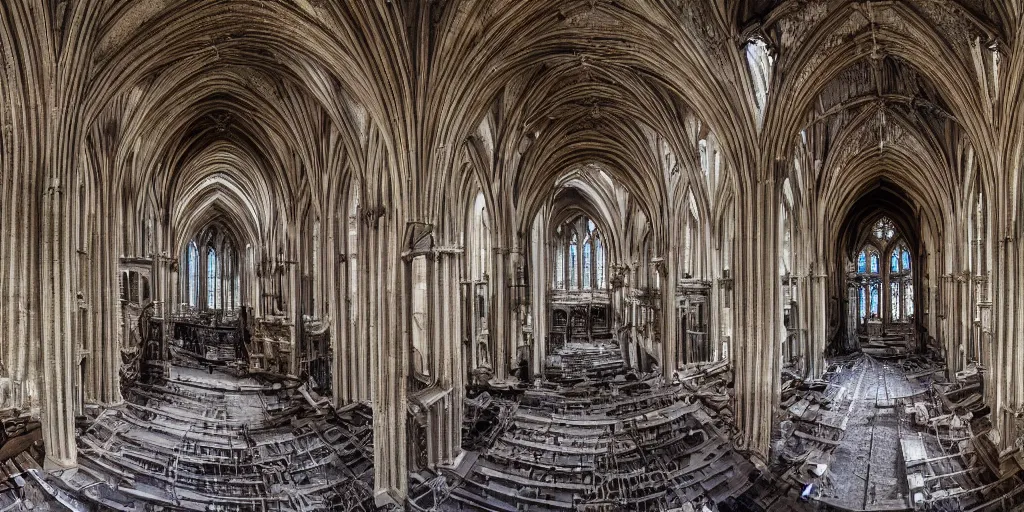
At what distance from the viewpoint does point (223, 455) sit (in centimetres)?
1407

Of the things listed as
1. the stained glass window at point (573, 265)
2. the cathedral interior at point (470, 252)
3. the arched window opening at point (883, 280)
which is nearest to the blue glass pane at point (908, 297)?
the arched window opening at point (883, 280)

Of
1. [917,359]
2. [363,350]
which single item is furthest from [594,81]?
[917,359]

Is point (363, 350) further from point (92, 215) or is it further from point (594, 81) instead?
point (594, 81)

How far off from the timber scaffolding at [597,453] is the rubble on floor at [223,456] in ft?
7.52

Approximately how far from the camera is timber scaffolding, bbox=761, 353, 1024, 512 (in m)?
12.0

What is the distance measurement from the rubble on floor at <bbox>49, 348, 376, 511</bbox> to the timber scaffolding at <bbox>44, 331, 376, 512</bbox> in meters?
0.02

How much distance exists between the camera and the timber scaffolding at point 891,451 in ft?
39.4

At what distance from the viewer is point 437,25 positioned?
12406mm

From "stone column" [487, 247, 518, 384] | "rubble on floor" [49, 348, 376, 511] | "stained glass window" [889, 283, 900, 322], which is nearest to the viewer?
"rubble on floor" [49, 348, 376, 511]

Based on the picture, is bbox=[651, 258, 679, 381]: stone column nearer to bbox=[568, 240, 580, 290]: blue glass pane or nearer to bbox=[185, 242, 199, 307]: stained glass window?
bbox=[568, 240, 580, 290]: blue glass pane

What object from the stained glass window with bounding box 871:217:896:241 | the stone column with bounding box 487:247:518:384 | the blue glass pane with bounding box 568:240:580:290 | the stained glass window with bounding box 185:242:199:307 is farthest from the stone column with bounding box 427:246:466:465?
the stained glass window with bounding box 185:242:199:307

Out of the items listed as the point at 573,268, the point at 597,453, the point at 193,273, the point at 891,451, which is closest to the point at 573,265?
the point at 573,268

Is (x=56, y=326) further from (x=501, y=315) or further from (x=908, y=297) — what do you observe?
(x=908, y=297)

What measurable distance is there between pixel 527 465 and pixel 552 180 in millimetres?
16030
